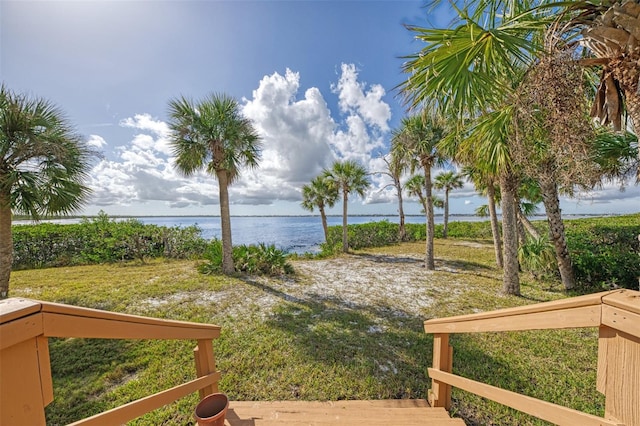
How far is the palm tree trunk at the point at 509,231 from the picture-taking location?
5.38m

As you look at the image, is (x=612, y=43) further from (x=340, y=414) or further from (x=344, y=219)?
(x=344, y=219)

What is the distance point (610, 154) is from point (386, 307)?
526cm

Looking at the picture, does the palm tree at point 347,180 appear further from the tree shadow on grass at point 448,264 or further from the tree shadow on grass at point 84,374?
the tree shadow on grass at point 84,374

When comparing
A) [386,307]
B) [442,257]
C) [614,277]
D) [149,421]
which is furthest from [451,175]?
[149,421]

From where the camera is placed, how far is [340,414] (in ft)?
6.64

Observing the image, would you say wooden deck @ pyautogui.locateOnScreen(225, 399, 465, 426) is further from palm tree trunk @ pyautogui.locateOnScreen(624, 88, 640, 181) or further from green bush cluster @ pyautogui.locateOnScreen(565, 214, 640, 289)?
green bush cluster @ pyautogui.locateOnScreen(565, 214, 640, 289)

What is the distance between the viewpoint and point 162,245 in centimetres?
1062

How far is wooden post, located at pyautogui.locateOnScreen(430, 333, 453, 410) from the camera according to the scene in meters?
2.00

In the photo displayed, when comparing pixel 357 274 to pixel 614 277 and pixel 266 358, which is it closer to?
pixel 266 358

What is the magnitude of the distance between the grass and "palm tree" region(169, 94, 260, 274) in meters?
2.74

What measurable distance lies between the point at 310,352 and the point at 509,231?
5.28m

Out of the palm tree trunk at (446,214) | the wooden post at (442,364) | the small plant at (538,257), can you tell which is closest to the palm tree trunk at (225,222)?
the wooden post at (442,364)

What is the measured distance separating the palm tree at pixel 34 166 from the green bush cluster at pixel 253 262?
364 centimetres


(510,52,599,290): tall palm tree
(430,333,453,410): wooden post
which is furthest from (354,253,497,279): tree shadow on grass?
(430,333,453,410): wooden post
